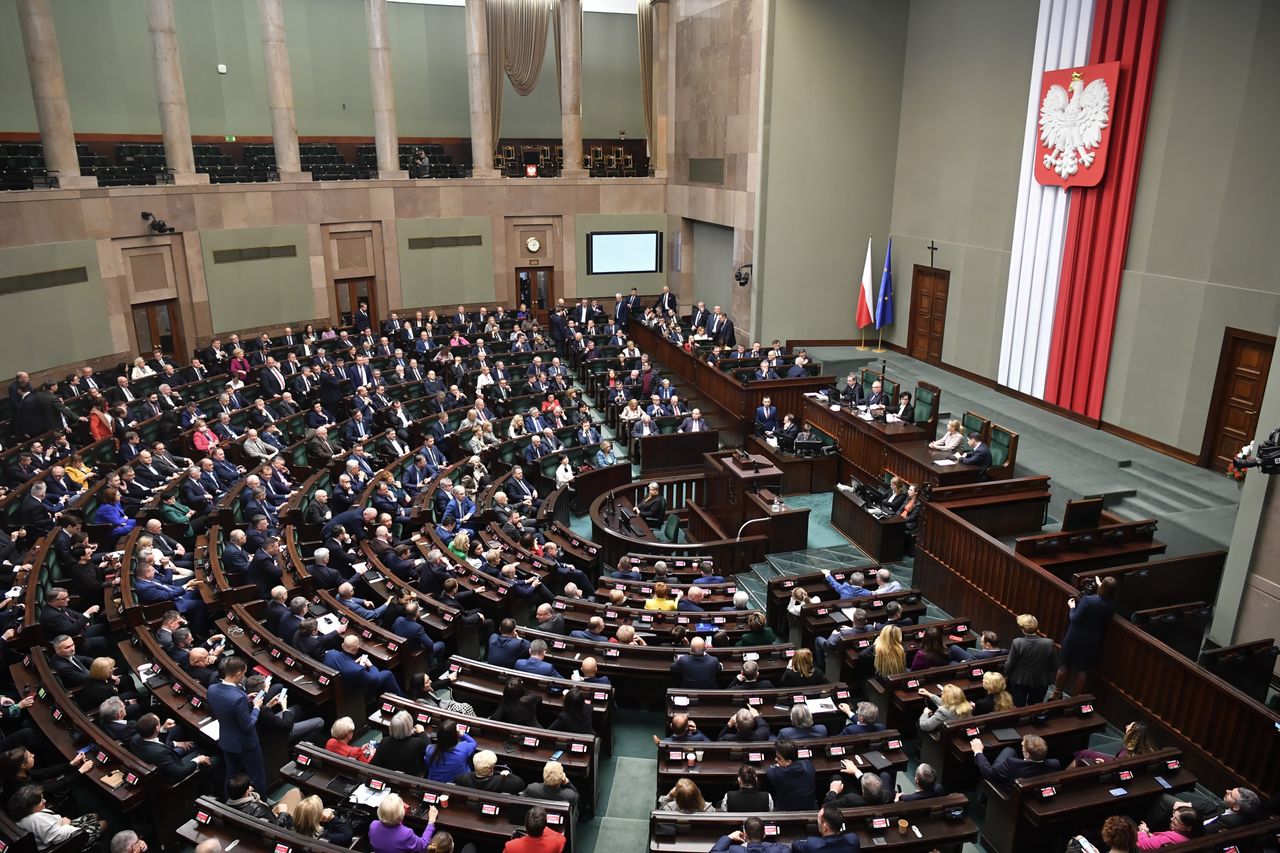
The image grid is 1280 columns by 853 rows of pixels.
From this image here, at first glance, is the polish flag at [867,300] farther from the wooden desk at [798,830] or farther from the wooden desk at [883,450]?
the wooden desk at [798,830]

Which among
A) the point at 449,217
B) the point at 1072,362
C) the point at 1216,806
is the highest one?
the point at 449,217

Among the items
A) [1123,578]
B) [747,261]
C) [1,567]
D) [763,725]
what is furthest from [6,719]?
[747,261]

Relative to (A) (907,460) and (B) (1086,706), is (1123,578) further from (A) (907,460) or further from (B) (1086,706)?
(A) (907,460)

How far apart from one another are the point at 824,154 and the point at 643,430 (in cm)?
807

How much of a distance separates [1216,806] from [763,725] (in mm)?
2979

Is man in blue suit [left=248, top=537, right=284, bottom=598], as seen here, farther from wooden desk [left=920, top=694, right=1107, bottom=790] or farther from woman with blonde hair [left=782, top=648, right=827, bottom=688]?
wooden desk [left=920, top=694, right=1107, bottom=790]

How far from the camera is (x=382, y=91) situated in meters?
20.2

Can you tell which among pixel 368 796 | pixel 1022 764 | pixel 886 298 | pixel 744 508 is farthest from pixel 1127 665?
pixel 886 298

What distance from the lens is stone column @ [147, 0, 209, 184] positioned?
16828mm

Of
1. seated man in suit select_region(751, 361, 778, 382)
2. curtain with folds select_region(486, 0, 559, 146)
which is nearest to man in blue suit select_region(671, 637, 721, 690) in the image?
seated man in suit select_region(751, 361, 778, 382)

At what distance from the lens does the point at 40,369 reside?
49.8 ft

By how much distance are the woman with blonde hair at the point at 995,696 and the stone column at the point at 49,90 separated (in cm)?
1709

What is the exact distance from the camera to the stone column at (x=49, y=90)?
15.2m

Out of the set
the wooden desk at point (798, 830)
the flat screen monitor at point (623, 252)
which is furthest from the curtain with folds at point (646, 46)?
the wooden desk at point (798, 830)
